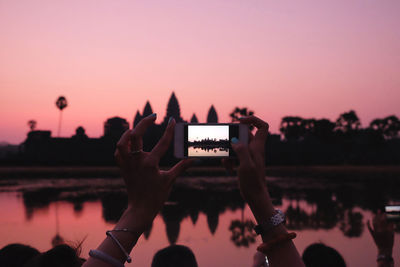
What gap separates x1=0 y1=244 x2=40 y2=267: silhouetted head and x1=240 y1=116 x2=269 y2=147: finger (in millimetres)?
1185

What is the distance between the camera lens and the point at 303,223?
16.2m

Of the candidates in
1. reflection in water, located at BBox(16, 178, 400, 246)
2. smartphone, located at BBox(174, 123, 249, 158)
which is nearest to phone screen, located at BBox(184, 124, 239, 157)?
smartphone, located at BBox(174, 123, 249, 158)

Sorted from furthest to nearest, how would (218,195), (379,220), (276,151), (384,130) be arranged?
1. (384,130)
2. (276,151)
3. (218,195)
4. (379,220)

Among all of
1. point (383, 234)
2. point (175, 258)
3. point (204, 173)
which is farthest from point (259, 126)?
point (204, 173)

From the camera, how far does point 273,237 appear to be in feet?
4.59

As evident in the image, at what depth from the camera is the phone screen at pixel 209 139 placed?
78.5 inches

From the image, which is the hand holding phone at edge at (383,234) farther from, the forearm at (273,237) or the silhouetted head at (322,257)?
the forearm at (273,237)

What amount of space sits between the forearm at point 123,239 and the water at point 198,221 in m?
7.73

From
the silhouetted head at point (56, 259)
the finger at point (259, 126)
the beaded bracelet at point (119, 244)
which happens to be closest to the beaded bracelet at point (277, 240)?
the finger at point (259, 126)

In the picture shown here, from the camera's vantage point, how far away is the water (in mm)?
12172

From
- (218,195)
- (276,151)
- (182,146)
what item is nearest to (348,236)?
(218,195)

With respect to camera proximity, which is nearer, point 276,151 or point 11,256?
point 11,256

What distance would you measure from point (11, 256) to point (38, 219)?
1609 cm

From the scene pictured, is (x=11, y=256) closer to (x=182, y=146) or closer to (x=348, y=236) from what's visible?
(x=182, y=146)
